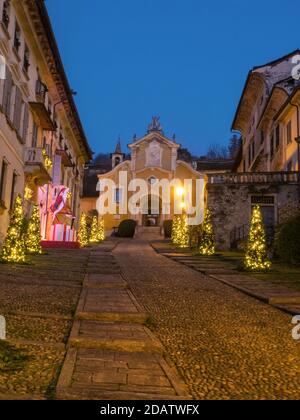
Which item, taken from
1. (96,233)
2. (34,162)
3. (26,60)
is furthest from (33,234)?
(96,233)

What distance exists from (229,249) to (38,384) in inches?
923

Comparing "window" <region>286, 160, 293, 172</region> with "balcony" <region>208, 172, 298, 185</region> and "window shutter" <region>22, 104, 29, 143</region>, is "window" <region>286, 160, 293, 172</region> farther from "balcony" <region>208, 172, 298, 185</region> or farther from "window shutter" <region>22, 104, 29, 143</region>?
"window shutter" <region>22, 104, 29, 143</region>

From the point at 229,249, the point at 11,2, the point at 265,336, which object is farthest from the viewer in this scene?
the point at 229,249

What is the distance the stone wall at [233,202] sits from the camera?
25.9m

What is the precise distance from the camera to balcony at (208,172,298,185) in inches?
1014

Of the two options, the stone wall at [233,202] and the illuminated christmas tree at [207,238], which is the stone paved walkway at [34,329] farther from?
the stone wall at [233,202]

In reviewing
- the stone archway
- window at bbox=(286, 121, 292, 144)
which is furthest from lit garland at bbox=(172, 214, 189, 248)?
the stone archway

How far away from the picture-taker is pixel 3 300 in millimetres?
7094

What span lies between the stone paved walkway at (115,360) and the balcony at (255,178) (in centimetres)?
2100

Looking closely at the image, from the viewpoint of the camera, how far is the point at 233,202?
26516mm

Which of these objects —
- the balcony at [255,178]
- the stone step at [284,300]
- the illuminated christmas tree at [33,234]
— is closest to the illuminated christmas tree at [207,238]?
the balcony at [255,178]

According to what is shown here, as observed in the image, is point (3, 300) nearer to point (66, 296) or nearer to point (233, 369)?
point (66, 296)

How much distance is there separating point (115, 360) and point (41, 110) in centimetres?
2026
